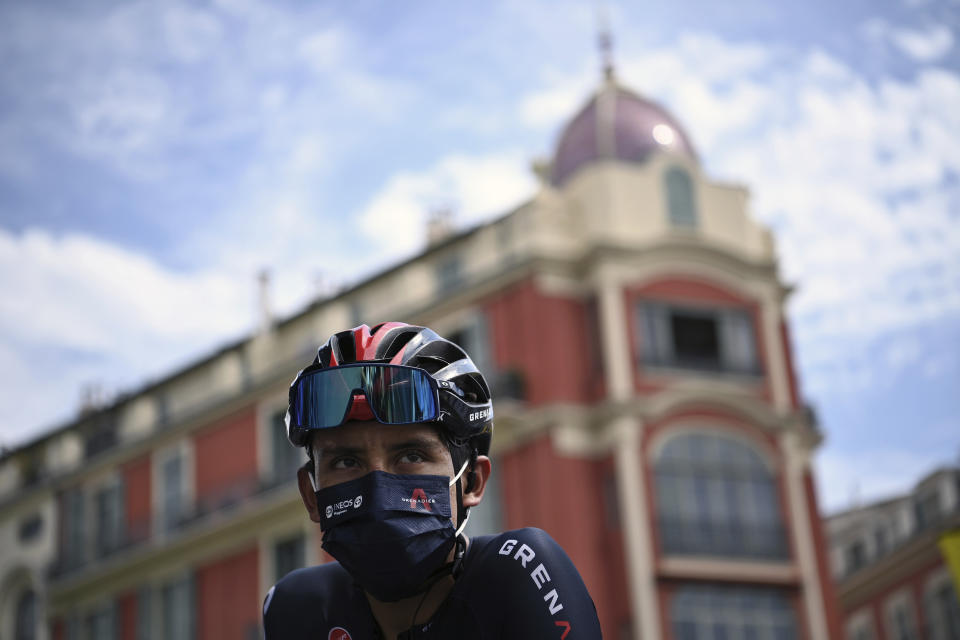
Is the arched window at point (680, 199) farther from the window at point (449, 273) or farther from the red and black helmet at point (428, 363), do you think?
the red and black helmet at point (428, 363)

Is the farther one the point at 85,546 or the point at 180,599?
the point at 85,546

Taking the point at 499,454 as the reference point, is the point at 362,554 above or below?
below

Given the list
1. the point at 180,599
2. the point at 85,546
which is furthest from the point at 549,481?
the point at 85,546

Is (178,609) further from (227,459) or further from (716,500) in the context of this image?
(716,500)

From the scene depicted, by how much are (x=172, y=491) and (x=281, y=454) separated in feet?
14.6

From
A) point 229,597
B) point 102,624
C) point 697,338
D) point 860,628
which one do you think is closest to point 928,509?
point 860,628

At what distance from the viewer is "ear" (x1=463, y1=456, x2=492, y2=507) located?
3.44 metres

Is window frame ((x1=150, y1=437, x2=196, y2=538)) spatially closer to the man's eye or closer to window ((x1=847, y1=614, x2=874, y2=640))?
window ((x1=847, y1=614, x2=874, y2=640))

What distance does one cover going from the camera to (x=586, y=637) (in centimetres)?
316

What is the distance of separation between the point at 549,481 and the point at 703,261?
20.7ft

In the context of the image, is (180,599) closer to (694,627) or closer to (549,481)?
(549,481)

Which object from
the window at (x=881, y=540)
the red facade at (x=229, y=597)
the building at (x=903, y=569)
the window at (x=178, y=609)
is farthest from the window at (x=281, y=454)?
the window at (x=881, y=540)

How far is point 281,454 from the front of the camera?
34438 mm

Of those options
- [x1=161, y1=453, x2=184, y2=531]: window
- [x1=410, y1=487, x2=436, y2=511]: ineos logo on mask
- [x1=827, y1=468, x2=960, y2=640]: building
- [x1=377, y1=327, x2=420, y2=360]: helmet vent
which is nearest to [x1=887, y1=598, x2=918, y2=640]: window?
[x1=827, y1=468, x2=960, y2=640]: building
